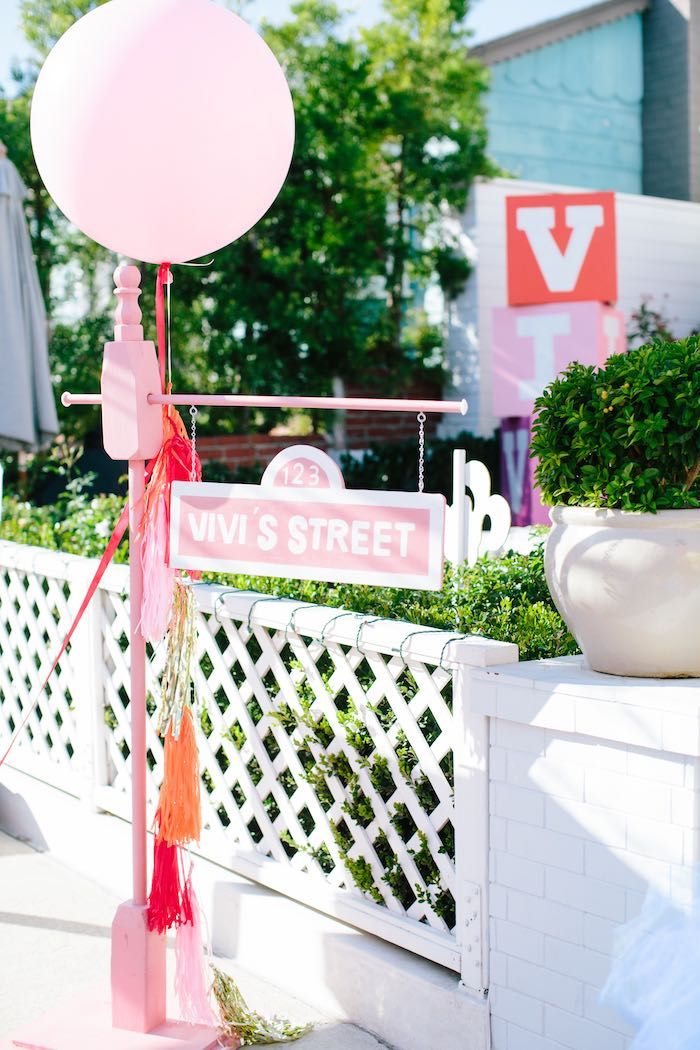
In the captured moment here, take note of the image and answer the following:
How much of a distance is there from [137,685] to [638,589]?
3.81 feet

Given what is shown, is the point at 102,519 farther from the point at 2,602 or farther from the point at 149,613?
the point at 149,613

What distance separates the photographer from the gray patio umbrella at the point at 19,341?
529 cm

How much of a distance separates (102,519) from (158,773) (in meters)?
1.56

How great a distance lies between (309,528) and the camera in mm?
2252

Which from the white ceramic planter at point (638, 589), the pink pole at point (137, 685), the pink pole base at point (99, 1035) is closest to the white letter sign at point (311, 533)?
the pink pole at point (137, 685)

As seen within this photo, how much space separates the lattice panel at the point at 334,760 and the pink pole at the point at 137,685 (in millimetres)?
449

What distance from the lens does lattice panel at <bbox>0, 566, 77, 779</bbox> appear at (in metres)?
4.01

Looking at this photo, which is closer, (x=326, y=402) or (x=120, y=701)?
(x=326, y=402)

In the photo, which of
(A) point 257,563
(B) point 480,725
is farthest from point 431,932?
(A) point 257,563

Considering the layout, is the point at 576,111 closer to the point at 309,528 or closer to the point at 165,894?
the point at 309,528

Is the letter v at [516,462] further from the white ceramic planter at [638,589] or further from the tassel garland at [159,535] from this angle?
the white ceramic planter at [638,589]

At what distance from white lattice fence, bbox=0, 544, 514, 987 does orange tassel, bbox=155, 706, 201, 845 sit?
0.27 meters

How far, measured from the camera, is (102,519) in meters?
4.71

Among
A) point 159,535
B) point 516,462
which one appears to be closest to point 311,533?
point 159,535
